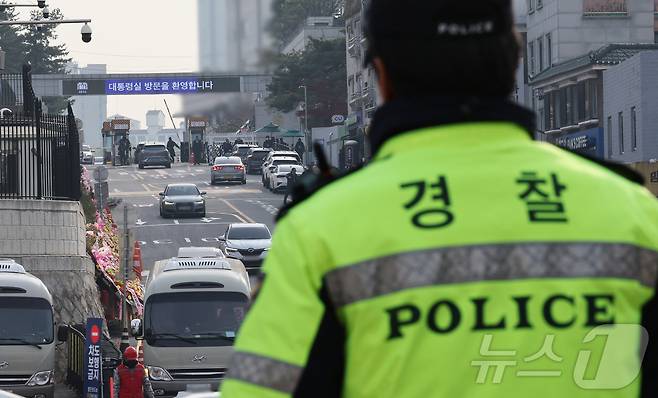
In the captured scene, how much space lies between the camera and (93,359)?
897 inches

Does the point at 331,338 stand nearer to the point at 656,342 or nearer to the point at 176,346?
the point at 656,342

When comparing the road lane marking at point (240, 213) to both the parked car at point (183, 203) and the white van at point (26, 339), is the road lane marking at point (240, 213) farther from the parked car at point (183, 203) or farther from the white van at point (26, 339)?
the white van at point (26, 339)

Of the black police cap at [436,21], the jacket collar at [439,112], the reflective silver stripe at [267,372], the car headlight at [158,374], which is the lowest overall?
the car headlight at [158,374]

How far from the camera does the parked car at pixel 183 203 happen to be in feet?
217

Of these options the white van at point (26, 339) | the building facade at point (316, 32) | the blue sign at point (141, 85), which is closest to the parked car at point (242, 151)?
the blue sign at point (141, 85)

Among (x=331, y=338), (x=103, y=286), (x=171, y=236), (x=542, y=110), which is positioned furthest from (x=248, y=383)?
(x=542, y=110)

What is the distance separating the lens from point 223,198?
258ft

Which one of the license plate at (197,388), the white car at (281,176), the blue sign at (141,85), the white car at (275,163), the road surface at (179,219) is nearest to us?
the license plate at (197,388)

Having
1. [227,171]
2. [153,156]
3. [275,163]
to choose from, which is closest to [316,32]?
[153,156]

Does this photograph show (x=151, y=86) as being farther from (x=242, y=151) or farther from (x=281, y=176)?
(x=281, y=176)

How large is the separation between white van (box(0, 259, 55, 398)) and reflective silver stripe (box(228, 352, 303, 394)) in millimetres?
20351

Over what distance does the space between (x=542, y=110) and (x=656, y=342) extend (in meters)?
70.4

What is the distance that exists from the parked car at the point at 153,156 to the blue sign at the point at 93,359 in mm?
83019

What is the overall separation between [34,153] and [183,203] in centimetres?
3748
